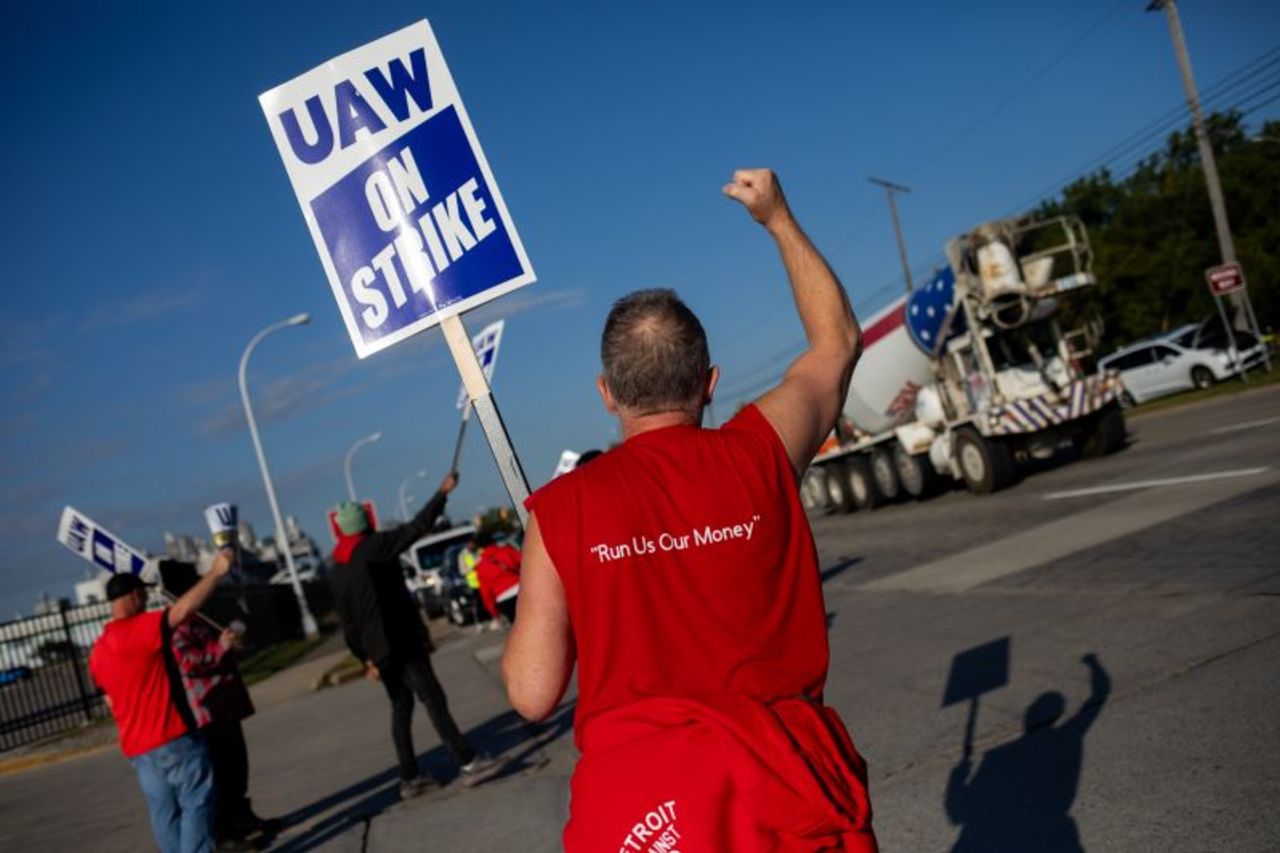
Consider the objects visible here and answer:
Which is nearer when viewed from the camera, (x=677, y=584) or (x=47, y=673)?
(x=677, y=584)

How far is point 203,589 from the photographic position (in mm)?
5309

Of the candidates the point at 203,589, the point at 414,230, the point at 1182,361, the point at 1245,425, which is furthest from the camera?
the point at 1182,361

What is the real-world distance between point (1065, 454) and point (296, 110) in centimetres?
1932

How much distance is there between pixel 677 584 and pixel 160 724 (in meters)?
4.46

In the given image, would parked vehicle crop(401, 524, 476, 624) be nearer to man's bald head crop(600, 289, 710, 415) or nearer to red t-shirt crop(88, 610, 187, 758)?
red t-shirt crop(88, 610, 187, 758)

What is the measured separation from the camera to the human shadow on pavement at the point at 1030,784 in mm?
3928

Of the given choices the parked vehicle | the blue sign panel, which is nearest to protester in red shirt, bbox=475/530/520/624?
the parked vehicle

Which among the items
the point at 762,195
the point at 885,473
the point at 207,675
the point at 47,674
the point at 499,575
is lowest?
the point at 885,473

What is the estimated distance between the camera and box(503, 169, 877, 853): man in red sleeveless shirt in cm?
185

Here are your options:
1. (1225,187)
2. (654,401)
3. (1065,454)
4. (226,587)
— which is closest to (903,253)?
(1225,187)

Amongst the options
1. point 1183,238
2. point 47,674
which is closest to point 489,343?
point 47,674

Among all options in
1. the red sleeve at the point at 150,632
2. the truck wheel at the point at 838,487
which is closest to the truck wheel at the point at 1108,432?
the truck wheel at the point at 838,487

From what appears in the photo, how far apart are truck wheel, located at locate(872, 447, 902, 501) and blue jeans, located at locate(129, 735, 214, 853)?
16.2 meters

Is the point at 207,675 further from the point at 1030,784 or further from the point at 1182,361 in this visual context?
the point at 1182,361
